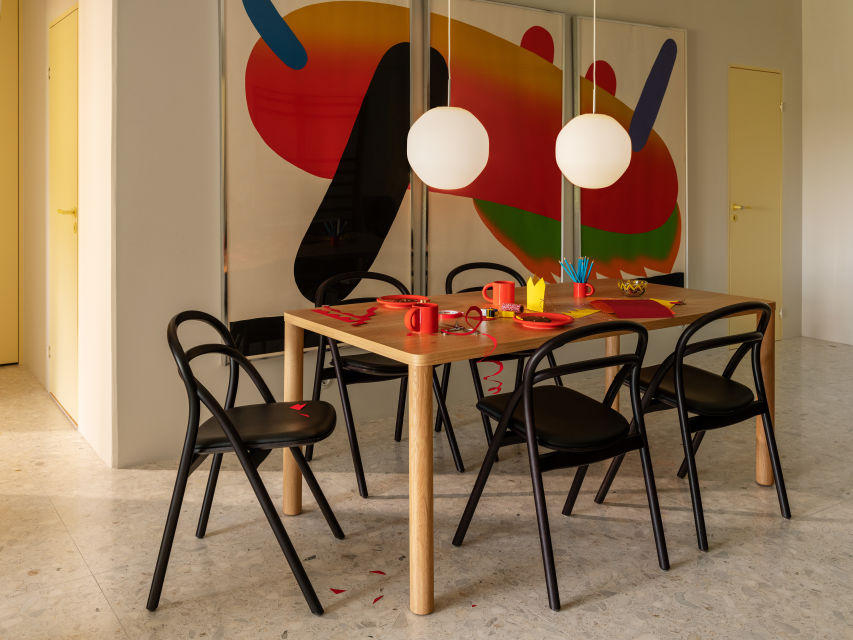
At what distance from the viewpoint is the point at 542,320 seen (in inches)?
114

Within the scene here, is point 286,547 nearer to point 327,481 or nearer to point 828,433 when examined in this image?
point 327,481

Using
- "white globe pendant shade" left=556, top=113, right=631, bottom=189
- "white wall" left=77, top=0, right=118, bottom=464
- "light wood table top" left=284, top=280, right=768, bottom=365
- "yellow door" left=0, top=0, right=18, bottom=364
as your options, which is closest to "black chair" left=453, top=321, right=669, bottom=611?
"light wood table top" left=284, top=280, right=768, bottom=365

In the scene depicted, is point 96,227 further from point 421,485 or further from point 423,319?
point 421,485

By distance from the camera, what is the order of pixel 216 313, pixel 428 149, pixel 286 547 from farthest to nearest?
pixel 216 313 → pixel 428 149 → pixel 286 547

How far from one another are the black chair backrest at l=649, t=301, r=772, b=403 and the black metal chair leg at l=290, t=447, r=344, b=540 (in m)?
1.28

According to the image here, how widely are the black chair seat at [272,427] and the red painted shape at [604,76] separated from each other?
3.55 meters

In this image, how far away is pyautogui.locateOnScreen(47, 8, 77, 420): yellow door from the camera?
4176 millimetres

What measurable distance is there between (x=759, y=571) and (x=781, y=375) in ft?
10.4

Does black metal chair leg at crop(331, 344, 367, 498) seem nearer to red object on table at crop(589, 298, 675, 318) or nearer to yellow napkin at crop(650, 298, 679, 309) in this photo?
red object on table at crop(589, 298, 675, 318)

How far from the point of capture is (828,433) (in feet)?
13.6

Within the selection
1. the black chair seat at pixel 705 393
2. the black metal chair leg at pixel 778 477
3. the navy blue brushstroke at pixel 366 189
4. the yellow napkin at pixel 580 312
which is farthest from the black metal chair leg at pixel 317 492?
the black metal chair leg at pixel 778 477

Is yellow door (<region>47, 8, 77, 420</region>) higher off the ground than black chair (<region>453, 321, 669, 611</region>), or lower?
higher

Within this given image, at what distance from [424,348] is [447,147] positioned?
2.78ft

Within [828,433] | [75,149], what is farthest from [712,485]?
[75,149]
